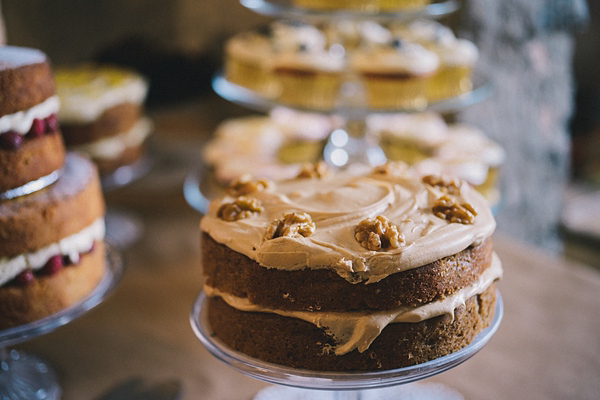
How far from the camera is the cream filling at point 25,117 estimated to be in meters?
1.77

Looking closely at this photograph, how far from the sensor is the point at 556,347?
85.3 inches

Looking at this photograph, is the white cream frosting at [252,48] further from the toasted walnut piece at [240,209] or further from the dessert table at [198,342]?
the toasted walnut piece at [240,209]

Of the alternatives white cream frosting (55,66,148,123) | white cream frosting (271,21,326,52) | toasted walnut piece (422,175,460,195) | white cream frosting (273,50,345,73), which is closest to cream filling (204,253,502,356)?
toasted walnut piece (422,175,460,195)

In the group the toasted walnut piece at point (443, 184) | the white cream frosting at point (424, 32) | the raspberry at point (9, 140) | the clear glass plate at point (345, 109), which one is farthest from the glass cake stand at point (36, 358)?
the white cream frosting at point (424, 32)

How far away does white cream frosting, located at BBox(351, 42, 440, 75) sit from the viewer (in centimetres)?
261

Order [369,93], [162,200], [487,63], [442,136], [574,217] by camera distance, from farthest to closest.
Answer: [574,217] → [162,200] → [487,63] → [442,136] → [369,93]

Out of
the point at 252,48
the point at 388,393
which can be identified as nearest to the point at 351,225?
the point at 388,393

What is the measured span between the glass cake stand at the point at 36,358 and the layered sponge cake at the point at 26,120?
38cm

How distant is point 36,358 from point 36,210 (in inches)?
27.8

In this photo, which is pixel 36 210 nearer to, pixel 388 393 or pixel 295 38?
pixel 388 393

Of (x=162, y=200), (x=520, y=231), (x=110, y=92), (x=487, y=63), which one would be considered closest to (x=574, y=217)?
(x=520, y=231)

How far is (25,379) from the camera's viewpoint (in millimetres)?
2082

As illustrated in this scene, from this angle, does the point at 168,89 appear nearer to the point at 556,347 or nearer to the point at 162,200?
the point at 162,200

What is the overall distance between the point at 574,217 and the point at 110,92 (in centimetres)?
296
